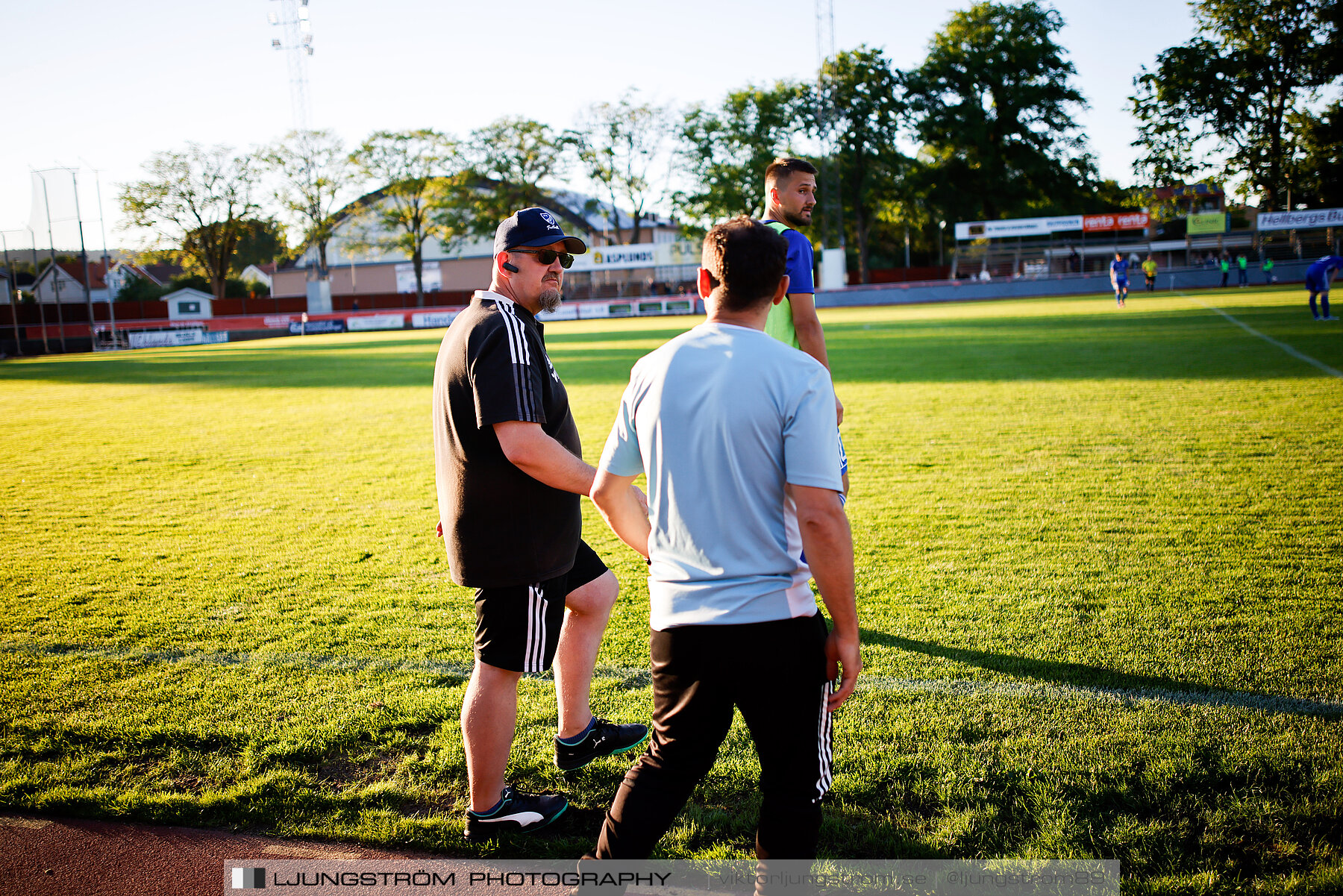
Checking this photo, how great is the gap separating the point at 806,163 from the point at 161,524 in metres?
6.48

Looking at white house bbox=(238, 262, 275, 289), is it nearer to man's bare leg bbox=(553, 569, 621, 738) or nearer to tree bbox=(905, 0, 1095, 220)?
tree bbox=(905, 0, 1095, 220)

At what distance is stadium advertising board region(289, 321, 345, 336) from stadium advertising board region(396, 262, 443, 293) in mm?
20865

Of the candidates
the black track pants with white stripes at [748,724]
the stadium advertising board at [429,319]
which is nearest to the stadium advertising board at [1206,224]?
the stadium advertising board at [429,319]

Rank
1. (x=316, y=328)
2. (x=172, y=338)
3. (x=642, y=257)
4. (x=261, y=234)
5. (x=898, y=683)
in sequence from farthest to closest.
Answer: (x=261, y=234)
(x=642, y=257)
(x=316, y=328)
(x=172, y=338)
(x=898, y=683)

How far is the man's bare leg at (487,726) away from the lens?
2781mm

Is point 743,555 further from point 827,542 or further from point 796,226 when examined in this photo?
point 796,226

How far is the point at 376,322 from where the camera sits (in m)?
51.6

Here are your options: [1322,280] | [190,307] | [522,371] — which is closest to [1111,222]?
[1322,280]

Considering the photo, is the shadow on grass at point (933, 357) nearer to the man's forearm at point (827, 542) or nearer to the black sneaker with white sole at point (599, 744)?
the black sneaker with white sole at point (599, 744)

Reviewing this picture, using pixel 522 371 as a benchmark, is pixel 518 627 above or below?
below

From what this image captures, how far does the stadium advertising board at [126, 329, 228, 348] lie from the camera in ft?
144

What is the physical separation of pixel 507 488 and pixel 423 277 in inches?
2933

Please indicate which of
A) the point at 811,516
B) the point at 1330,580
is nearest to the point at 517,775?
the point at 811,516

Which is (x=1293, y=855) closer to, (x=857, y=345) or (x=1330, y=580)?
(x=1330, y=580)
